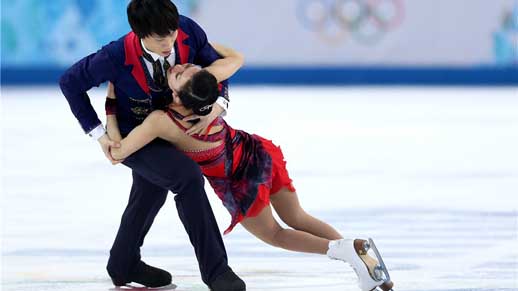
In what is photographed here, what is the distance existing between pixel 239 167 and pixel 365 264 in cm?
47

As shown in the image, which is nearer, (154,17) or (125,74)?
(154,17)

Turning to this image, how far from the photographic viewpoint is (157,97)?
10.8 ft

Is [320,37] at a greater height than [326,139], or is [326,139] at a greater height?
[320,37]

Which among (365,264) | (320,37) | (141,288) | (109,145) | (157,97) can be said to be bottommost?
(141,288)

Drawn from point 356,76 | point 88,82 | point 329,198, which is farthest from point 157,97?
point 356,76

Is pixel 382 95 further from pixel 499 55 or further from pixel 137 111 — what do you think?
pixel 137 111

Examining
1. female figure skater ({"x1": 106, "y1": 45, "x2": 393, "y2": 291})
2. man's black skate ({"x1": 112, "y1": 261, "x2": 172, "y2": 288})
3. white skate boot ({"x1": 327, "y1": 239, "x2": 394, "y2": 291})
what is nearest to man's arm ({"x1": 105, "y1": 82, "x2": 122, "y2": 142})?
female figure skater ({"x1": 106, "y1": 45, "x2": 393, "y2": 291})

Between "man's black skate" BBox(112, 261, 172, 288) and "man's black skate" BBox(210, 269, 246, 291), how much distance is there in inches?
9.4

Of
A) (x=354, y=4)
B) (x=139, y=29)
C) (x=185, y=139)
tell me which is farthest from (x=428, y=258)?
(x=354, y=4)

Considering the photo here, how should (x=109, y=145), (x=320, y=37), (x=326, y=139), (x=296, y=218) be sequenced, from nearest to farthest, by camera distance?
(x=109, y=145) → (x=296, y=218) → (x=326, y=139) → (x=320, y=37)

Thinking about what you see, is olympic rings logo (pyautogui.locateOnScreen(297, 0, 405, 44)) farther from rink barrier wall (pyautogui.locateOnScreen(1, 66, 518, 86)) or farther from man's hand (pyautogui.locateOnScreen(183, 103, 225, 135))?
man's hand (pyautogui.locateOnScreen(183, 103, 225, 135))

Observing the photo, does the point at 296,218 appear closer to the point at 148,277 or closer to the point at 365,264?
the point at 365,264

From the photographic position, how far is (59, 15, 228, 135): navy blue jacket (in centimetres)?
324

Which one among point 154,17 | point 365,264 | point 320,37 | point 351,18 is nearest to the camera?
point 154,17
